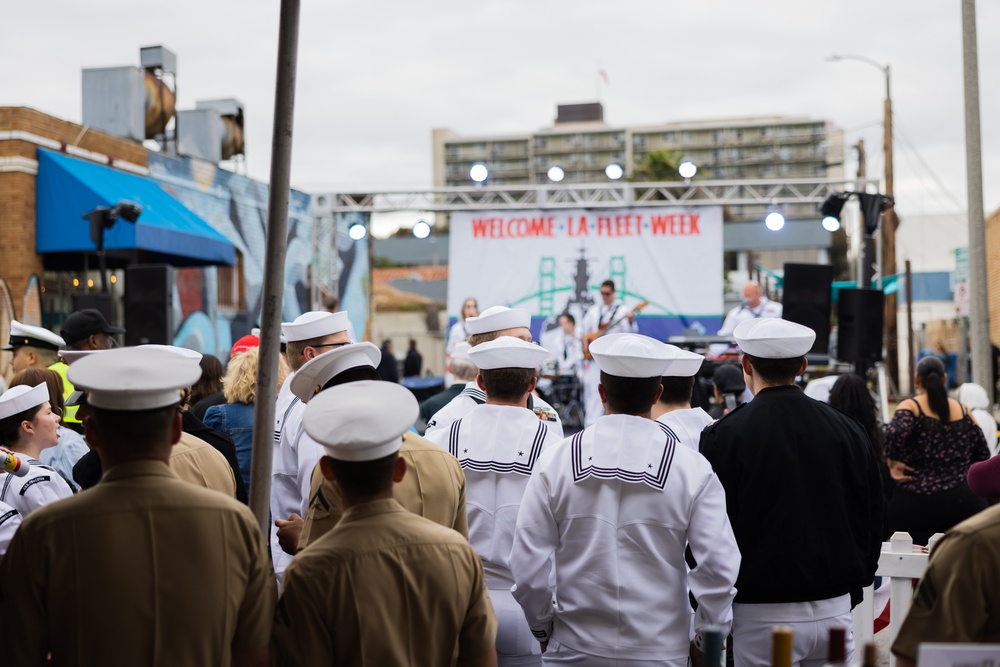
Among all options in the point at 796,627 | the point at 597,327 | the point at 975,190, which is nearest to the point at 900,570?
the point at 796,627

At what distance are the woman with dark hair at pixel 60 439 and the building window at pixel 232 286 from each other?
16.3 meters

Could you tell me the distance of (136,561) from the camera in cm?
225

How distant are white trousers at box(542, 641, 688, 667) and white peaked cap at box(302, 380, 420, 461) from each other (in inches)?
43.1

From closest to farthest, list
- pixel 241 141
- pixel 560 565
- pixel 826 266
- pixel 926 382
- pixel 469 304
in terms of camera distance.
Answer: pixel 560 565
pixel 926 382
pixel 826 266
pixel 469 304
pixel 241 141

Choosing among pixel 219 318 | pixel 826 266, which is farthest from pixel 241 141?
pixel 826 266

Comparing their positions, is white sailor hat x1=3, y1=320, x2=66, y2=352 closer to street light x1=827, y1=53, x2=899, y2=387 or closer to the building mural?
the building mural

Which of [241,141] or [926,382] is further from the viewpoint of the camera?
[241,141]

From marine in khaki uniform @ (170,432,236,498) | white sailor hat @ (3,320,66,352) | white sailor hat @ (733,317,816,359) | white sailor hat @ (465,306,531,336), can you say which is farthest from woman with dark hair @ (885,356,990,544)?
white sailor hat @ (3,320,66,352)

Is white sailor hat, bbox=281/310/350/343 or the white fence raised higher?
white sailor hat, bbox=281/310/350/343

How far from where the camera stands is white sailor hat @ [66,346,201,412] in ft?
7.54

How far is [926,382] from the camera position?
648cm

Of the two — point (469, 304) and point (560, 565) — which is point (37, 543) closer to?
point (560, 565)

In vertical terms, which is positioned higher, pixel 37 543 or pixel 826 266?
pixel 826 266

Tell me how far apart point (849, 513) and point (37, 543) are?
2645 millimetres
